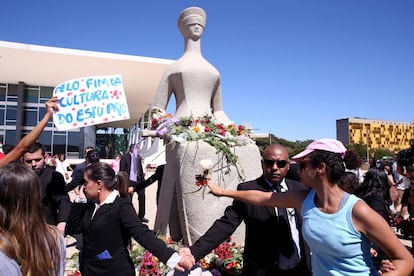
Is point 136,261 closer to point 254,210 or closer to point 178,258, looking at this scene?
point 178,258

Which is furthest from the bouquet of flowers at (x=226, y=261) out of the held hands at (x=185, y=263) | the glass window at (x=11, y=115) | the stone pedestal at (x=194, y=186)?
the glass window at (x=11, y=115)

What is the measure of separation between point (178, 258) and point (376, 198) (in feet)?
7.84

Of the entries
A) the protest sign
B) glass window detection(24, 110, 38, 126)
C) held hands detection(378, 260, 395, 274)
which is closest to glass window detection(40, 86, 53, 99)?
glass window detection(24, 110, 38, 126)

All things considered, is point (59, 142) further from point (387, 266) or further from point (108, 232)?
point (387, 266)

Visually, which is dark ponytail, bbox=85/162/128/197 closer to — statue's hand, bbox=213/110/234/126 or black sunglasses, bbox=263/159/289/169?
black sunglasses, bbox=263/159/289/169

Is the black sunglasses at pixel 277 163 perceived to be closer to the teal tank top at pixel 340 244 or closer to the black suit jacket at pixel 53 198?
the teal tank top at pixel 340 244

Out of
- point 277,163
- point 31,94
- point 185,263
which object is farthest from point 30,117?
point 277,163

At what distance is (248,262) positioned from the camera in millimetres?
2350

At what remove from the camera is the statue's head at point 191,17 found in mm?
5168

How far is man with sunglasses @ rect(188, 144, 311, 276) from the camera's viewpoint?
7.39ft

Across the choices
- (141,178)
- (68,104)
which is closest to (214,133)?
(68,104)

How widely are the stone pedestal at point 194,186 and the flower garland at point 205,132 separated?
80mm

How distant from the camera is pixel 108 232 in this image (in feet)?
8.11

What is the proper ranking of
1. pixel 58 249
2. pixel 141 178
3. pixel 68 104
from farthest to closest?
pixel 141 178, pixel 68 104, pixel 58 249
